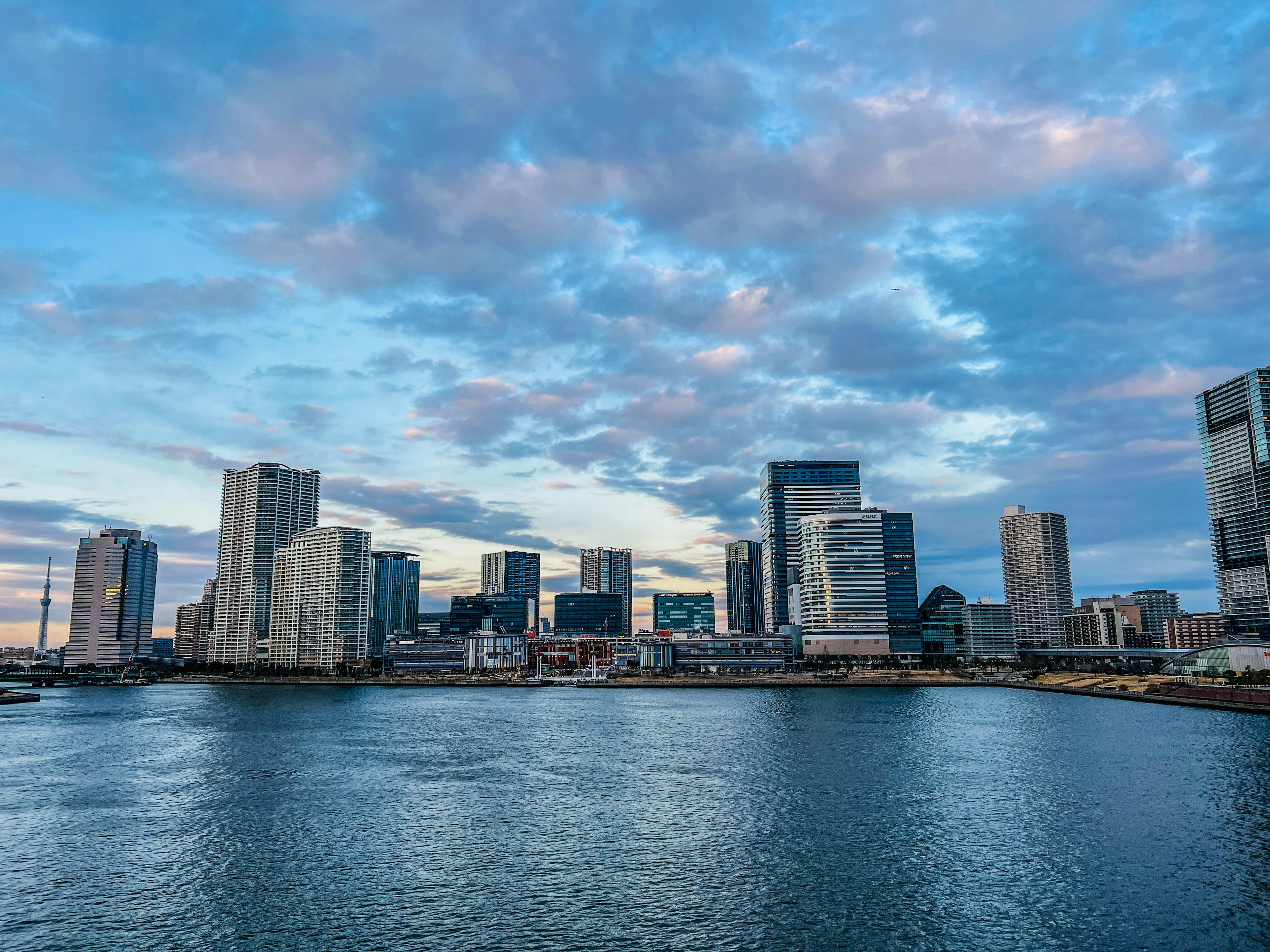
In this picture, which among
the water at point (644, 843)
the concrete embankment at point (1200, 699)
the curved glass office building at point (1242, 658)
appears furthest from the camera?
the curved glass office building at point (1242, 658)

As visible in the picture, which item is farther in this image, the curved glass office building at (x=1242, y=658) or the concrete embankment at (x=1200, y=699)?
the curved glass office building at (x=1242, y=658)

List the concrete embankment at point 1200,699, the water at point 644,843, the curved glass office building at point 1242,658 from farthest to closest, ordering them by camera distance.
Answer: the curved glass office building at point 1242,658, the concrete embankment at point 1200,699, the water at point 644,843

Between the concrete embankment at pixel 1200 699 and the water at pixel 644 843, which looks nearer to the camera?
the water at pixel 644 843

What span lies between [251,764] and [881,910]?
72.5m

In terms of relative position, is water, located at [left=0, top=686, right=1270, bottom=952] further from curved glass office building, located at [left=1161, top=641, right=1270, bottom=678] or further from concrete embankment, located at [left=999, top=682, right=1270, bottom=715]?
curved glass office building, located at [left=1161, top=641, right=1270, bottom=678]

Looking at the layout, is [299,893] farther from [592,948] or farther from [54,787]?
[54,787]

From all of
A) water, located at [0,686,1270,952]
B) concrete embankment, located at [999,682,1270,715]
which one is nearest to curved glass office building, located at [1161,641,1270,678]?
concrete embankment, located at [999,682,1270,715]

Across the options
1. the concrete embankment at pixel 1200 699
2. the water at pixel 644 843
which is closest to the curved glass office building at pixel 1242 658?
the concrete embankment at pixel 1200 699

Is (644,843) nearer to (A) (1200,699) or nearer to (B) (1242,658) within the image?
(A) (1200,699)

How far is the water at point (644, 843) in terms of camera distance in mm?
41594

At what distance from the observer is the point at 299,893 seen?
4738 centimetres

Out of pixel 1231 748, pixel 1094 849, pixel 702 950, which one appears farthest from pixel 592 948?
pixel 1231 748

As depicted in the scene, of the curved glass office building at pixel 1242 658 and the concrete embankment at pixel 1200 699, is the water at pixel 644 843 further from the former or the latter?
the curved glass office building at pixel 1242 658

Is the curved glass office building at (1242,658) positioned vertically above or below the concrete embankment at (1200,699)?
above
